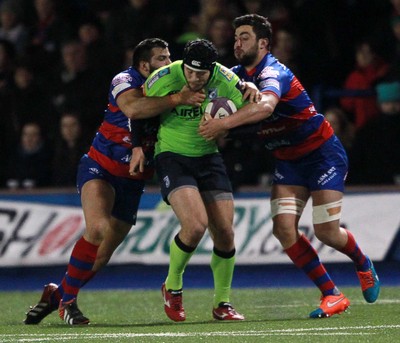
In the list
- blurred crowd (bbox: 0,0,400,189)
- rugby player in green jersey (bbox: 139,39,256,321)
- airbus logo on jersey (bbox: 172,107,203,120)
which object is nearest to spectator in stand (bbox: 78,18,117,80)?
blurred crowd (bbox: 0,0,400,189)

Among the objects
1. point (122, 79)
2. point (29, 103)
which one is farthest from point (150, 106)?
point (29, 103)

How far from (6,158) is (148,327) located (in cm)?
648

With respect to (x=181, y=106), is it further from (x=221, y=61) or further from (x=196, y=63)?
(x=221, y=61)

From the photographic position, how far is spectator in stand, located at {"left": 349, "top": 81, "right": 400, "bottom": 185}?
1352cm

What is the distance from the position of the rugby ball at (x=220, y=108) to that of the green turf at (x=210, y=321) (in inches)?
59.1

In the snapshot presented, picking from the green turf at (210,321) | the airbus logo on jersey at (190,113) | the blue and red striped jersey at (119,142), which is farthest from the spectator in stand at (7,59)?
the airbus logo on jersey at (190,113)

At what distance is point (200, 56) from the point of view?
9086 millimetres

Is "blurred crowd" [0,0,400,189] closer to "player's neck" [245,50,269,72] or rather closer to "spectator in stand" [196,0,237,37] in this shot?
"spectator in stand" [196,0,237,37]

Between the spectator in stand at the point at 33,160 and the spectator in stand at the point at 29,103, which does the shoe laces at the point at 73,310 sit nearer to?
the spectator in stand at the point at 33,160

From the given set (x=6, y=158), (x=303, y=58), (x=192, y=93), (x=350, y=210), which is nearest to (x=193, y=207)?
(x=192, y=93)

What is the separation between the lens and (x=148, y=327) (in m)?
9.14

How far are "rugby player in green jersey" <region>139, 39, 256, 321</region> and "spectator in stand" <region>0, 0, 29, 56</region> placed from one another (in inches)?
300

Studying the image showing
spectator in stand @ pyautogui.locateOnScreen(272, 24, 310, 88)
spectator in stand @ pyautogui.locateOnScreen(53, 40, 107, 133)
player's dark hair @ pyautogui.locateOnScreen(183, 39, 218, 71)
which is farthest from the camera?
spectator in stand @ pyautogui.locateOnScreen(53, 40, 107, 133)

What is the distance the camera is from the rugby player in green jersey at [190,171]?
930cm
